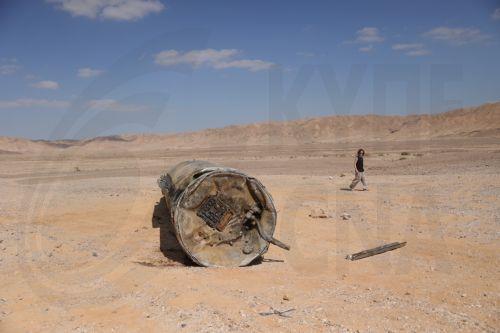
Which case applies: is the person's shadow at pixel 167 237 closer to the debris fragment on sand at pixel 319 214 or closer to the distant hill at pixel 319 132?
the debris fragment on sand at pixel 319 214

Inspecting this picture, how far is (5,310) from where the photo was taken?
532 cm

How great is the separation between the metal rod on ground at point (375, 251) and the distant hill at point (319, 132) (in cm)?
5156

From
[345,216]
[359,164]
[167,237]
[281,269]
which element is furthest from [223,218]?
[359,164]

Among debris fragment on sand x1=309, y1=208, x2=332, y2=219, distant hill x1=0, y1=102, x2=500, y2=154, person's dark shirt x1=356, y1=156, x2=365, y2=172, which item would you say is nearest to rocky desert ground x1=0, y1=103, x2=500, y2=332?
debris fragment on sand x1=309, y1=208, x2=332, y2=219

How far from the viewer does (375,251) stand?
776cm

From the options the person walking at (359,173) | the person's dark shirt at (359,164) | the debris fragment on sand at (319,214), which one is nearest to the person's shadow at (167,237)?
the debris fragment on sand at (319,214)

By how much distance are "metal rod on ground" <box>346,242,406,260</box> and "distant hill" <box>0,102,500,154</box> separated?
2030 inches

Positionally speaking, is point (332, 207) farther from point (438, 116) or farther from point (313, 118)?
point (313, 118)

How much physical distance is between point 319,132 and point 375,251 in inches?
2850

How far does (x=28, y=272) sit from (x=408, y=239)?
6.79 m

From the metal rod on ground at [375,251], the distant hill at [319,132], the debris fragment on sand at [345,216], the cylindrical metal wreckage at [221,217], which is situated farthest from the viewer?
the distant hill at [319,132]

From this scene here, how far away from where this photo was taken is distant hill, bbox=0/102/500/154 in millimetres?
64688

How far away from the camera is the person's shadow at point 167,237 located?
297 inches

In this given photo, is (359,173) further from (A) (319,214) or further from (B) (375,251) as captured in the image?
(B) (375,251)
